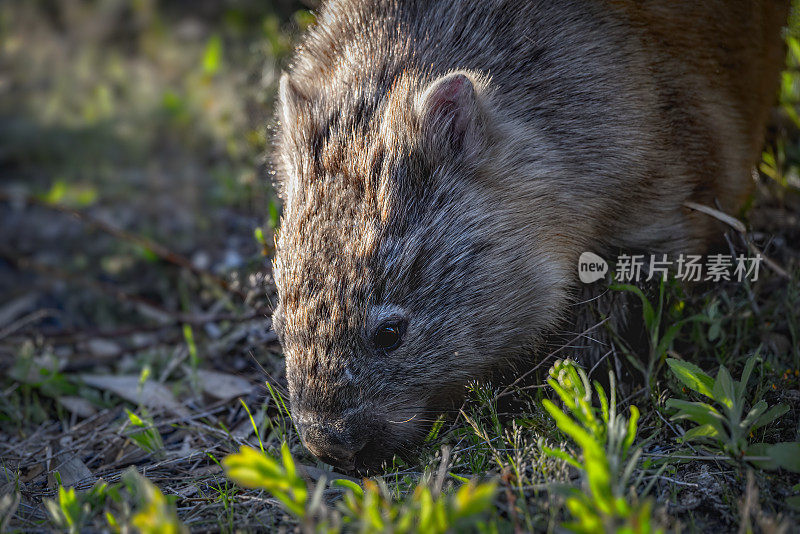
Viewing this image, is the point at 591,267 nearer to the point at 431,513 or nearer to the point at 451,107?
the point at 451,107

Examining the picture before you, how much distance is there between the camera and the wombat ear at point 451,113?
2.54 meters

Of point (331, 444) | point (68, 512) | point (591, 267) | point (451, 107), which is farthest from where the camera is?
point (591, 267)

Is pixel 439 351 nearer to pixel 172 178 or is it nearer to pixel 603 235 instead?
pixel 603 235

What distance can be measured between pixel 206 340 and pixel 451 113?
2.11m

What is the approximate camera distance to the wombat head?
249cm

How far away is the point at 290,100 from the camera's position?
2.96 meters

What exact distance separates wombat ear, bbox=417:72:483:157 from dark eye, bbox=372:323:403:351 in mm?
697

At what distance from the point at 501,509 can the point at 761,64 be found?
8.60 ft

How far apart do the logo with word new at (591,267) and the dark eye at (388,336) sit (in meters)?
0.87

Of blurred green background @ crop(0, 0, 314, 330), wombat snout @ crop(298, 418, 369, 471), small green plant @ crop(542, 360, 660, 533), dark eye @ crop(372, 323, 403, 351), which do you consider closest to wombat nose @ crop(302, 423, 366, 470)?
wombat snout @ crop(298, 418, 369, 471)

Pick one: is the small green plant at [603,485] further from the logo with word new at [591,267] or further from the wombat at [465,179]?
the logo with word new at [591,267]

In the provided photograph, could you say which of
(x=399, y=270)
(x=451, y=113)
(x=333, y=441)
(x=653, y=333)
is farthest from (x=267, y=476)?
(x=653, y=333)

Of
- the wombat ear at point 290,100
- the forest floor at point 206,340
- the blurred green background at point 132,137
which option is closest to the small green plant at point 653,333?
the forest floor at point 206,340

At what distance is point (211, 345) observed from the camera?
3830 millimetres
